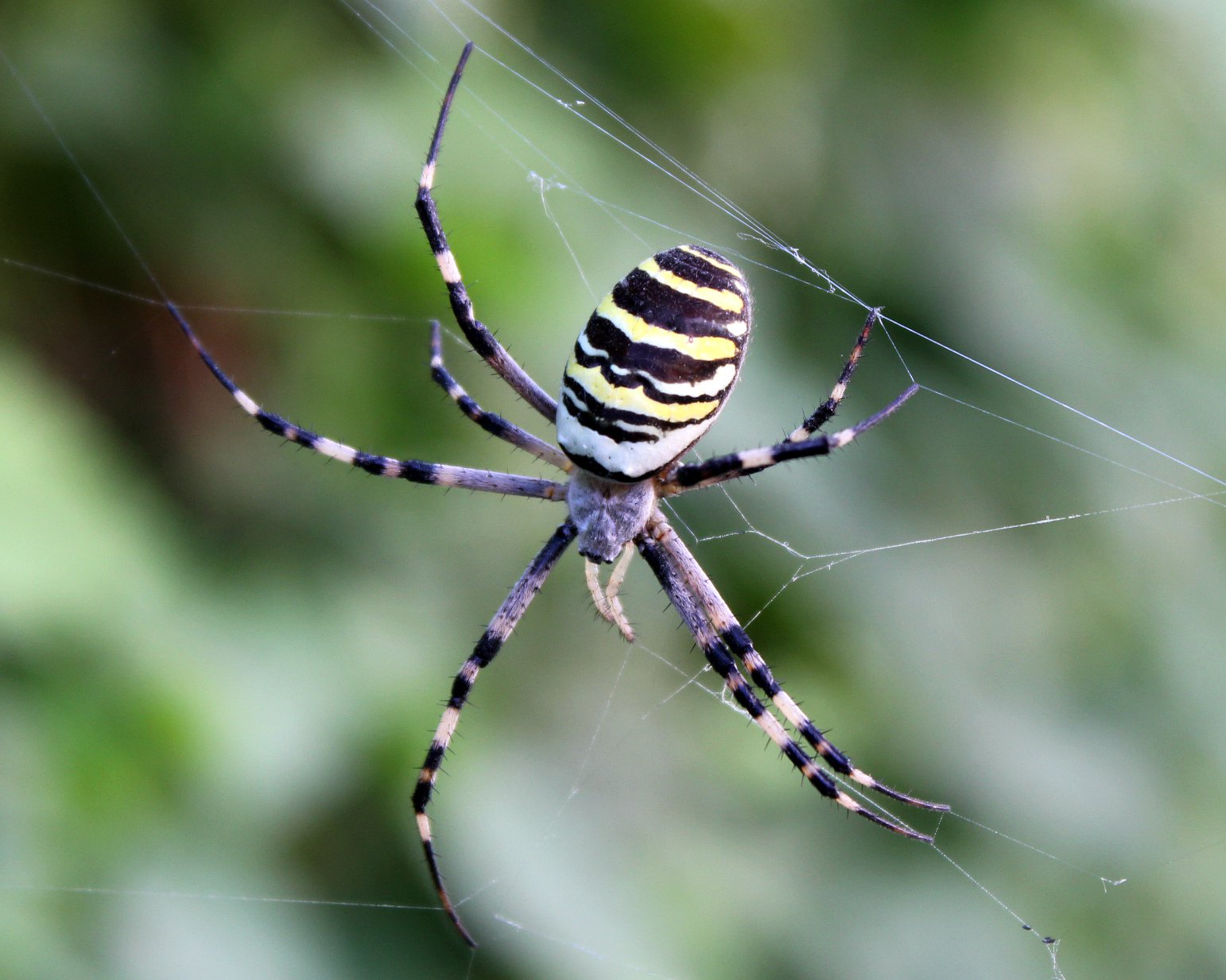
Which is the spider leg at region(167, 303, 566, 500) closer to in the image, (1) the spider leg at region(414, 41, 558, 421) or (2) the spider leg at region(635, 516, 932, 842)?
(1) the spider leg at region(414, 41, 558, 421)

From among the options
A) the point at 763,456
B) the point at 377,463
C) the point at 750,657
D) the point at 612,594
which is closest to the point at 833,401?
the point at 763,456

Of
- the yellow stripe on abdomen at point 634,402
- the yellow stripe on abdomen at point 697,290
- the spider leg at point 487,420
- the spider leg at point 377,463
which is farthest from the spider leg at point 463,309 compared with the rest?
the yellow stripe on abdomen at point 697,290

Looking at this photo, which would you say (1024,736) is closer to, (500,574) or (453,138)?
(500,574)

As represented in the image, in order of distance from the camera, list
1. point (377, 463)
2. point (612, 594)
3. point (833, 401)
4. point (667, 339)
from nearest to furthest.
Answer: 1. point (667, 339)
2. point (833, 401)
3. point (377, 463)
4. point (612, 594)

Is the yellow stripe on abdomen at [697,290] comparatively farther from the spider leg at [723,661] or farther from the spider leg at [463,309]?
the spider leg at [723,661]

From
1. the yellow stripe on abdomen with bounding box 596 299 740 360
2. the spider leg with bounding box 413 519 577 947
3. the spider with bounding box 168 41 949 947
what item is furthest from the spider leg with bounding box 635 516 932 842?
the yellow stripe on abdomen with bounding box 596 299 740 360

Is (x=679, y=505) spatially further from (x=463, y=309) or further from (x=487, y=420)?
(x=463, y=309)

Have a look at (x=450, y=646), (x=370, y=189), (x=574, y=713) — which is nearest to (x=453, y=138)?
(x=370, y=189)
